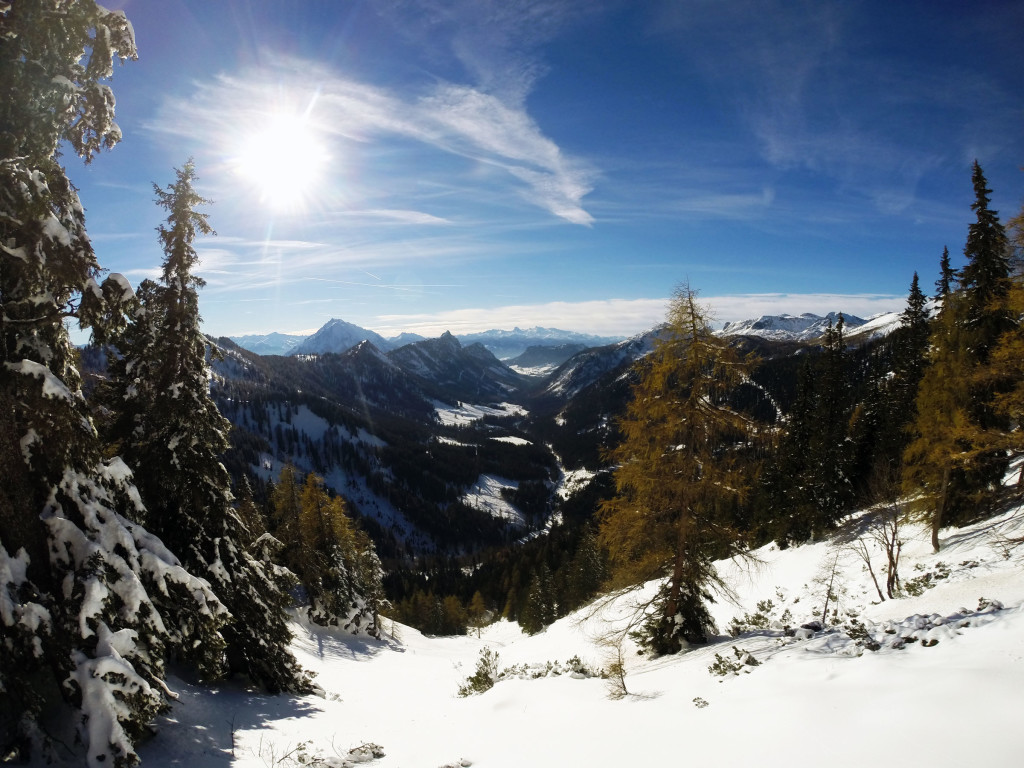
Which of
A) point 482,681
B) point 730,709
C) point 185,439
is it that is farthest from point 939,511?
point 185,439

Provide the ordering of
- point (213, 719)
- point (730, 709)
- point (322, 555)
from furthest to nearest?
1. point (322, 555)
2. point (213, 719)
3. point (730, 709)

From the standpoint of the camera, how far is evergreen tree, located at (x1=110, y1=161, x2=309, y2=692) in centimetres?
1193

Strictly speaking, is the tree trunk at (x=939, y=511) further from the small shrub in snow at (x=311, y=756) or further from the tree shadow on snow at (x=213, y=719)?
the tree shadow on snow at (x=213, y=719)

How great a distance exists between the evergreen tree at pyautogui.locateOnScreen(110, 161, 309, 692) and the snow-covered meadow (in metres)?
2.12

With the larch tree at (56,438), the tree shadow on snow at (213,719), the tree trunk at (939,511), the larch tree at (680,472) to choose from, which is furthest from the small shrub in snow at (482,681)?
the tree trunk at (939,511)

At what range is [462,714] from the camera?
12398mm

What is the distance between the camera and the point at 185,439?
1204 centimetres

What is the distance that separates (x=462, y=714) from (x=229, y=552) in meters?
7.76

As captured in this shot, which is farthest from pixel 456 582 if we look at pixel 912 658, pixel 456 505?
pixel 912 658

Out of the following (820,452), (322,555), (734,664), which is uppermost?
(820,452)

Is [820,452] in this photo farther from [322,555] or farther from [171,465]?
[171,465]

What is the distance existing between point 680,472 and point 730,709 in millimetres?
6258

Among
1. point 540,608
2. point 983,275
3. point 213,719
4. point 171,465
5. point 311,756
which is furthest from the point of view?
point 540,608

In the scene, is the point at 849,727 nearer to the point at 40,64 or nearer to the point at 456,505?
the point at 40,64
